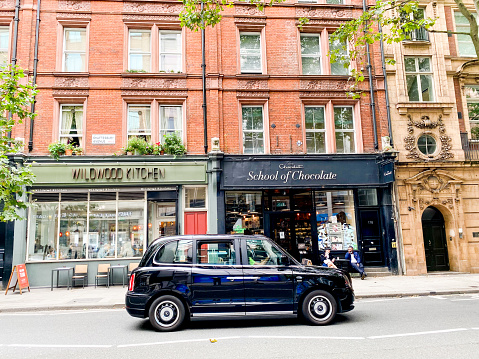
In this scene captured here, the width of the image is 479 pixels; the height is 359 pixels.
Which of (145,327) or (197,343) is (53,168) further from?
(197,343)

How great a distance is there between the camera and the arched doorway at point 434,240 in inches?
599

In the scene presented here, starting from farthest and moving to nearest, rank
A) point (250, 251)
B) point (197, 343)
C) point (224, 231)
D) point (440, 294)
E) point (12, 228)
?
point (224, 231) → point (12, 228) → point (440, 294) → point (250, 251) → point (197, 343)

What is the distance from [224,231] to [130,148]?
506cm

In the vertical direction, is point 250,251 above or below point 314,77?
below

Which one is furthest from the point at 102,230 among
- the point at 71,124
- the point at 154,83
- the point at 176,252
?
the point at 176,252

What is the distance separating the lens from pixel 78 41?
15117mm

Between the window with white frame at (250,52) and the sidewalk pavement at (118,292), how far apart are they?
10.0 meters

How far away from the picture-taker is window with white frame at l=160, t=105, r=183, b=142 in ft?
48.9

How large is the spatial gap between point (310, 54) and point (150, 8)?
744cm

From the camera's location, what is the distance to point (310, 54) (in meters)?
16.0

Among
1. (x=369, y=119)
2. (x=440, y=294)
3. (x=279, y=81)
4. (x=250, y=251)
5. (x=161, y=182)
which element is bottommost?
(x=440, y=294)

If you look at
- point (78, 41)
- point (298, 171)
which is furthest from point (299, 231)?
point (78, 41)

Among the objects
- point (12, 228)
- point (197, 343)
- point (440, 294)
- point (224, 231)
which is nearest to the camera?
point (197, 343)

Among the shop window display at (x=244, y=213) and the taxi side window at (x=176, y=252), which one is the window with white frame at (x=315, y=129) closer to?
the shop window display at (x=244, y=213)
